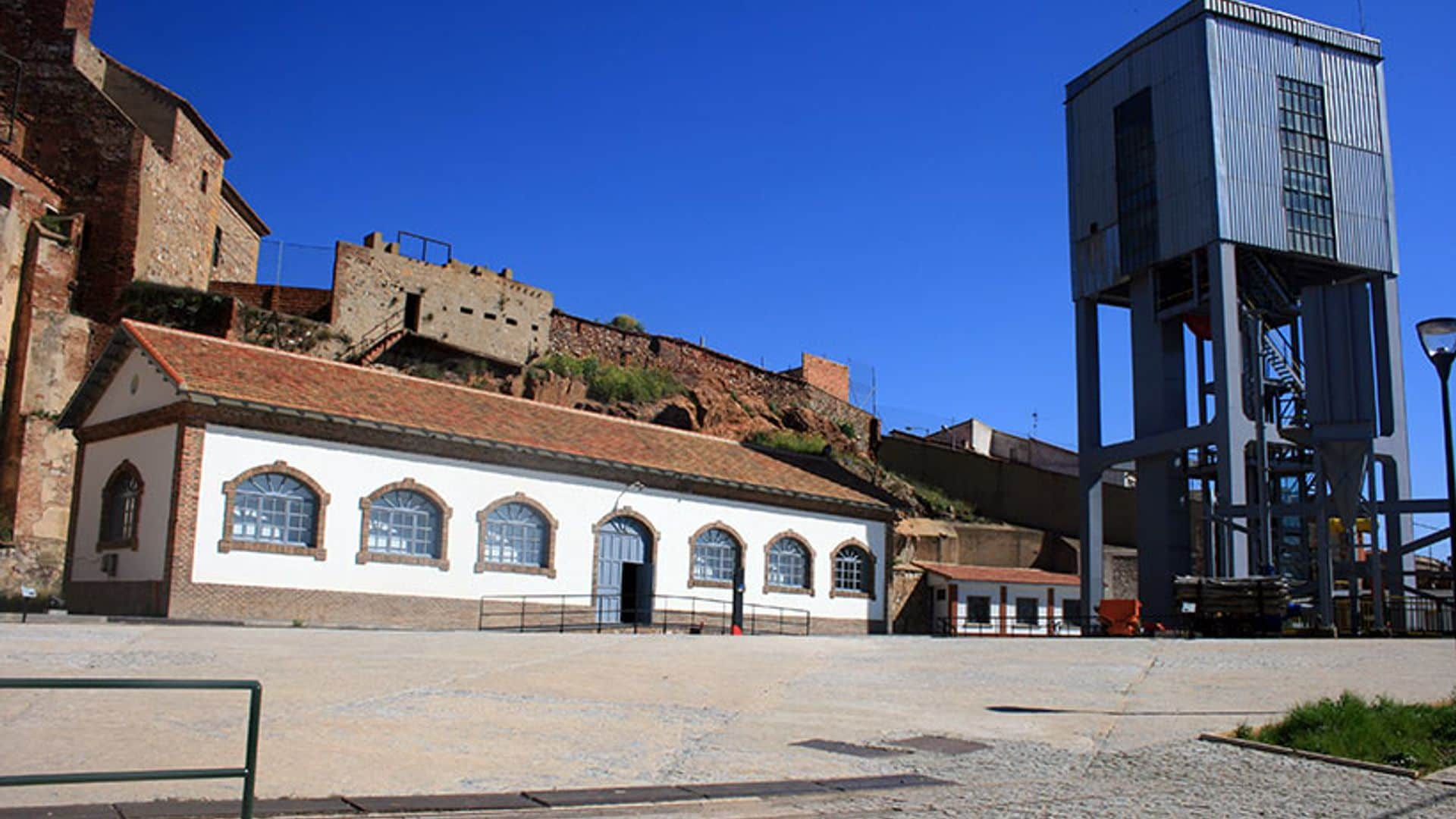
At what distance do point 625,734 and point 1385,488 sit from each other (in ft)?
118

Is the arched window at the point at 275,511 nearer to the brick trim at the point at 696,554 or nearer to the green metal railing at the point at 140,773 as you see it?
the brick trim at the point at 696,554

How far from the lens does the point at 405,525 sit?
29.7 meters

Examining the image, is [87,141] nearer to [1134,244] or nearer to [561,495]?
[561,495]

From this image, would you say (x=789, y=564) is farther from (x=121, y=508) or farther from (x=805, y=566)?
(x=121, y=508)

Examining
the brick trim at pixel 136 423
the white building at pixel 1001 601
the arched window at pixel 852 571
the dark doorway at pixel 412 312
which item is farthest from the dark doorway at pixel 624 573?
the dark doorway at pixel 412 312

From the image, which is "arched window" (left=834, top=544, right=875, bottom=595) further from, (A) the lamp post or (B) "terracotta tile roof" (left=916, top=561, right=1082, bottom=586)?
(A) the lamp post

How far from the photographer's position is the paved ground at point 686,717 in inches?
346

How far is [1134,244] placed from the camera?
4191 centimetres

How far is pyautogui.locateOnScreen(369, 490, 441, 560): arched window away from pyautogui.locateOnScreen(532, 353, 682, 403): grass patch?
63.3ft

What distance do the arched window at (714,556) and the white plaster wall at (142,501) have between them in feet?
47.3

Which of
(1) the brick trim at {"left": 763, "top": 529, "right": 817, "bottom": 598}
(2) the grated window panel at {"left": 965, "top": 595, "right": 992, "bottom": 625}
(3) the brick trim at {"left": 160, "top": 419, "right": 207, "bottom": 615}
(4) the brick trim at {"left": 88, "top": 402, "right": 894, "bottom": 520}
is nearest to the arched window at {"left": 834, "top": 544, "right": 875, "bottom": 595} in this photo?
(1) the brick trim at {"left": 763, "top": 529, "right": 817, "bottom": 598}

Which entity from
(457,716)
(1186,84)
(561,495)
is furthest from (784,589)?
(457,716)

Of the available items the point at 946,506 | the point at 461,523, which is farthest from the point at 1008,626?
the point at 461,523

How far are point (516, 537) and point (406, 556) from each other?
10.5 ft
